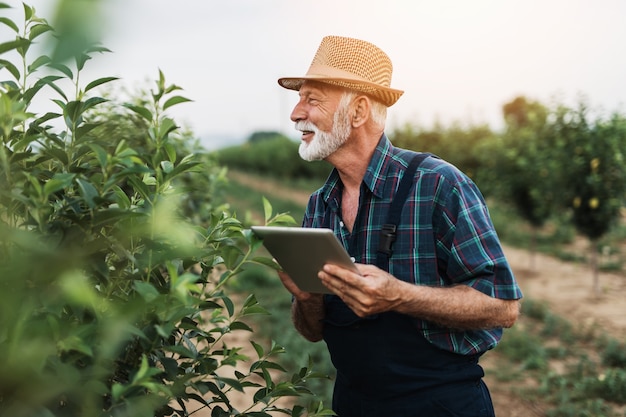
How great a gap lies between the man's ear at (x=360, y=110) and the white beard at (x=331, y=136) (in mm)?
32

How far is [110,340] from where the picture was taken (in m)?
0.97

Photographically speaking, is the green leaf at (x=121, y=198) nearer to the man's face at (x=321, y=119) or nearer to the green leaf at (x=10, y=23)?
the green leaf at (x=10, y=23)

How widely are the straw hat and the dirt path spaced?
3536 mm

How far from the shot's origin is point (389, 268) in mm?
2010

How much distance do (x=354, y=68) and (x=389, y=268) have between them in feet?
2.35

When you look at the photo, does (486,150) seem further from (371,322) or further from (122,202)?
(122,202)

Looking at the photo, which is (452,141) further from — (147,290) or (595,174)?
(147,290)

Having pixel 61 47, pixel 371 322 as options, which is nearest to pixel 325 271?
pixel 371 322

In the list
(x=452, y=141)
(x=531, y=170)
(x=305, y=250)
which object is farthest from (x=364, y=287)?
(x=452, y=141)

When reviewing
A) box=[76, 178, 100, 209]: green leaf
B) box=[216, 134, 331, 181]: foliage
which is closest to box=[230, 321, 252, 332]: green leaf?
box=[76, 178, 100, 209]: green leaf

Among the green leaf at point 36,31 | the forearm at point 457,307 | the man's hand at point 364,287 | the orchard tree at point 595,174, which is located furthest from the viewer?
the orchard tree at point 595,174

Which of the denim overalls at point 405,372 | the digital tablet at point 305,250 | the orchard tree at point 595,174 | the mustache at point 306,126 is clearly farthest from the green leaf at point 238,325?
the orchard tree at point 595,174

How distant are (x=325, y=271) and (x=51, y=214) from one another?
0.73 m

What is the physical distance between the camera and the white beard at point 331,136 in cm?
216
